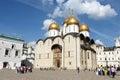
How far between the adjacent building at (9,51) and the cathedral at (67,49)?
9927 mm

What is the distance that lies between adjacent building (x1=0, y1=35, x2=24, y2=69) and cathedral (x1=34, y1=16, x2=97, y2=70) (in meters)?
9.93

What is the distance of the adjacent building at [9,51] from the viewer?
122 ft

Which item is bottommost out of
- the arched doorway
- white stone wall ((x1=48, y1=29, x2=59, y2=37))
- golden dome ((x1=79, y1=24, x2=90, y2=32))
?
the arched doorway

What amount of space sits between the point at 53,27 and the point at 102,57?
3340cm

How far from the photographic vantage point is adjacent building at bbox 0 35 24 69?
122ft

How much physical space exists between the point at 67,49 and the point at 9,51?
15795 millimetres

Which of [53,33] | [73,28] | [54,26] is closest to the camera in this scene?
[73,28]

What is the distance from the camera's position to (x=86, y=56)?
1718 inches

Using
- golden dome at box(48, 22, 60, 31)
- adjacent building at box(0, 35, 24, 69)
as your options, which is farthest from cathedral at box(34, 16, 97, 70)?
adjacent building at box(0, 35, 24, 69)

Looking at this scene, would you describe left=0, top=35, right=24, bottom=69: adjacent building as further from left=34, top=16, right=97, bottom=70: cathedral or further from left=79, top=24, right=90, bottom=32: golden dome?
left=79, top=24, right=90, bottom=32: golden dome

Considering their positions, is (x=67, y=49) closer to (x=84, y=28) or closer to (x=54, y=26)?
(x=54, y=26)

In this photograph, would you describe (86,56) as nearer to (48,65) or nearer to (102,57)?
(48,65)

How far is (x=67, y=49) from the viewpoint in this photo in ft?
141

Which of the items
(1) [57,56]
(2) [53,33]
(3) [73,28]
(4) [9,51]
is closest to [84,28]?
(3) [73,28]
